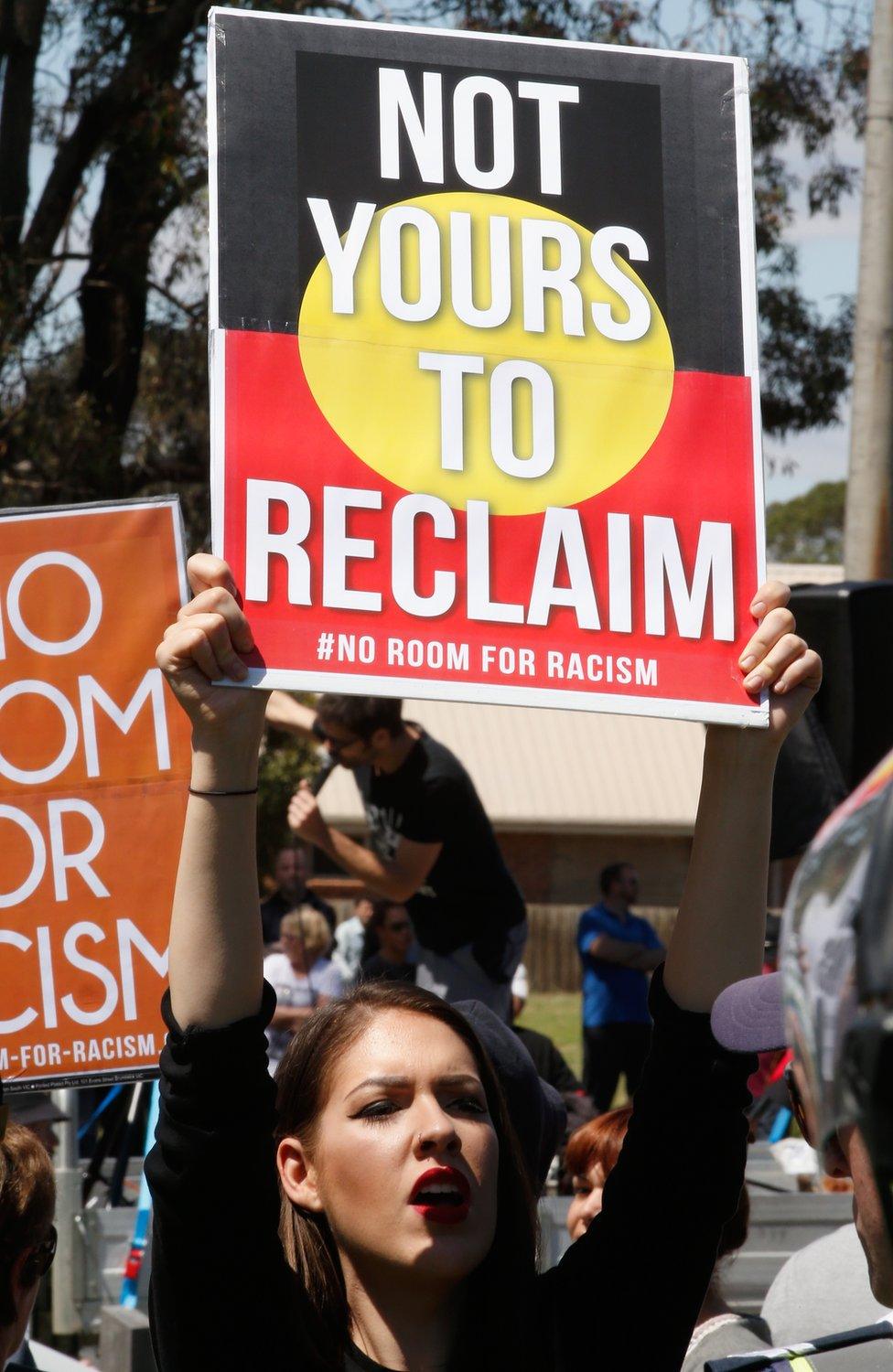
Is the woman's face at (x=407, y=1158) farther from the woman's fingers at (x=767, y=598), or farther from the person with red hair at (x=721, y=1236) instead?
the woman's fingers at (x=767, y=598)

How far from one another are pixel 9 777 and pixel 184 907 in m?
1.59

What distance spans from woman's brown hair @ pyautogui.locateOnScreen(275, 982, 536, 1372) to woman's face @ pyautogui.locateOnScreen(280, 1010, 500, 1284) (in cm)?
3

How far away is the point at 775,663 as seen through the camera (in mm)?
2051

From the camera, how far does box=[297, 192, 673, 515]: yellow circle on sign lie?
6.79 feet

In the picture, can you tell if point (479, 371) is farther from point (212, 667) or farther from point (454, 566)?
point (212, 667)

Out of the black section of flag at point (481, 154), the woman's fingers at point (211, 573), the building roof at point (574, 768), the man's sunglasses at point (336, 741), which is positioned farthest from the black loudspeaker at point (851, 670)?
the building roof at point (574, 768)

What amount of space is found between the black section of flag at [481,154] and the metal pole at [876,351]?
4420 millimetres

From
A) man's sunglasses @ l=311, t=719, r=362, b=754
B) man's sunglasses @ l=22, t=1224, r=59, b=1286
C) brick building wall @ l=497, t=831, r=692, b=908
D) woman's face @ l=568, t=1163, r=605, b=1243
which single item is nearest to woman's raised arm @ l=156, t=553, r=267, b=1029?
man's sunglasses @ l=22, t=1224, r=59, b=1286

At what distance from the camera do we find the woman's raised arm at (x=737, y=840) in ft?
6.59

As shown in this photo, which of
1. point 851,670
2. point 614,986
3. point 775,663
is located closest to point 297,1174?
point 775,663

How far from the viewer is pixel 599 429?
213 cm

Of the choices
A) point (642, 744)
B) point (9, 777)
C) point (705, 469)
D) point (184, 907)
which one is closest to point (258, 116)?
point (705, 469)

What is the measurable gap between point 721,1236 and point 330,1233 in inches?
27.3

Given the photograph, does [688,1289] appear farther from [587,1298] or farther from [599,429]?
[599,429]
